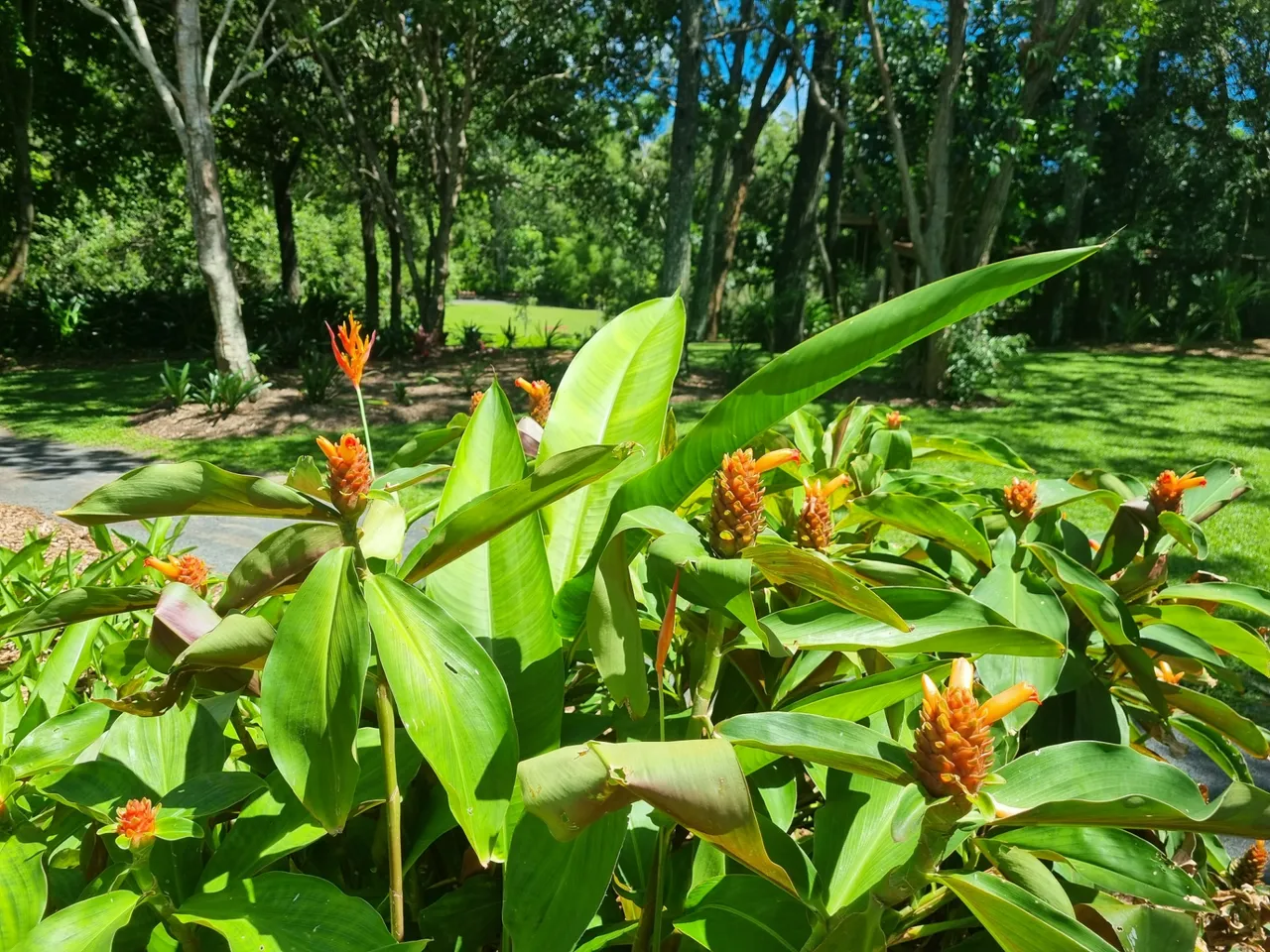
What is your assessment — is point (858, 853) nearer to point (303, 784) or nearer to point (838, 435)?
point (303, 784)

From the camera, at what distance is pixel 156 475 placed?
0.75 m

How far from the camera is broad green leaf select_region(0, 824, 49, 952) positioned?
0.83 m

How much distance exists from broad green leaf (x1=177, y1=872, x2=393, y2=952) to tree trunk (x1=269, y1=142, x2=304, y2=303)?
1823cm

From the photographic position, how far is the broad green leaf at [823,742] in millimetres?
676

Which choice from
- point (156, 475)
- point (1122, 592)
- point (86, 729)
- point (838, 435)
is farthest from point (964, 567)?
point (86, 729)

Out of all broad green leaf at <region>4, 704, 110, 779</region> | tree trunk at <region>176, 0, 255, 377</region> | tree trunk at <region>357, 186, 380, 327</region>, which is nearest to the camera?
broad green leaf at <region>4, 704, 110, 779</region>

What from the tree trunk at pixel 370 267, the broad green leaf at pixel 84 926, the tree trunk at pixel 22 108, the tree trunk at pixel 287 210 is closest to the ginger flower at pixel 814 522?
the broad green leaf at pixel 84 926

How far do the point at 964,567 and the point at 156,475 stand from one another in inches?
51.1

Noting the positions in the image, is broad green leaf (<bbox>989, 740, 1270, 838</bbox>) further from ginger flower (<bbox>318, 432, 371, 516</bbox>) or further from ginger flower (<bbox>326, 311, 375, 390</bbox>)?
ginger flower (<bbox>326, 311, 375, 390</bbox>)

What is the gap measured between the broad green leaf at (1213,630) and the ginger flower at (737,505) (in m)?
0.84

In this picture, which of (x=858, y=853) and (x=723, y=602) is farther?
(x=858, y=853)

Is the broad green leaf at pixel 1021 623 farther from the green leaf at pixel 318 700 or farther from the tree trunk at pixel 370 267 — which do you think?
the tree trunk at pixel 370 267

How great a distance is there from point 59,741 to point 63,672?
0.63 metres

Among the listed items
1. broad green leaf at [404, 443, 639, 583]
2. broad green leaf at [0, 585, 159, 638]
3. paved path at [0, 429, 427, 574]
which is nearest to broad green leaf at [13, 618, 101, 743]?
broad green leaf at [0, 585, 159, 638]
